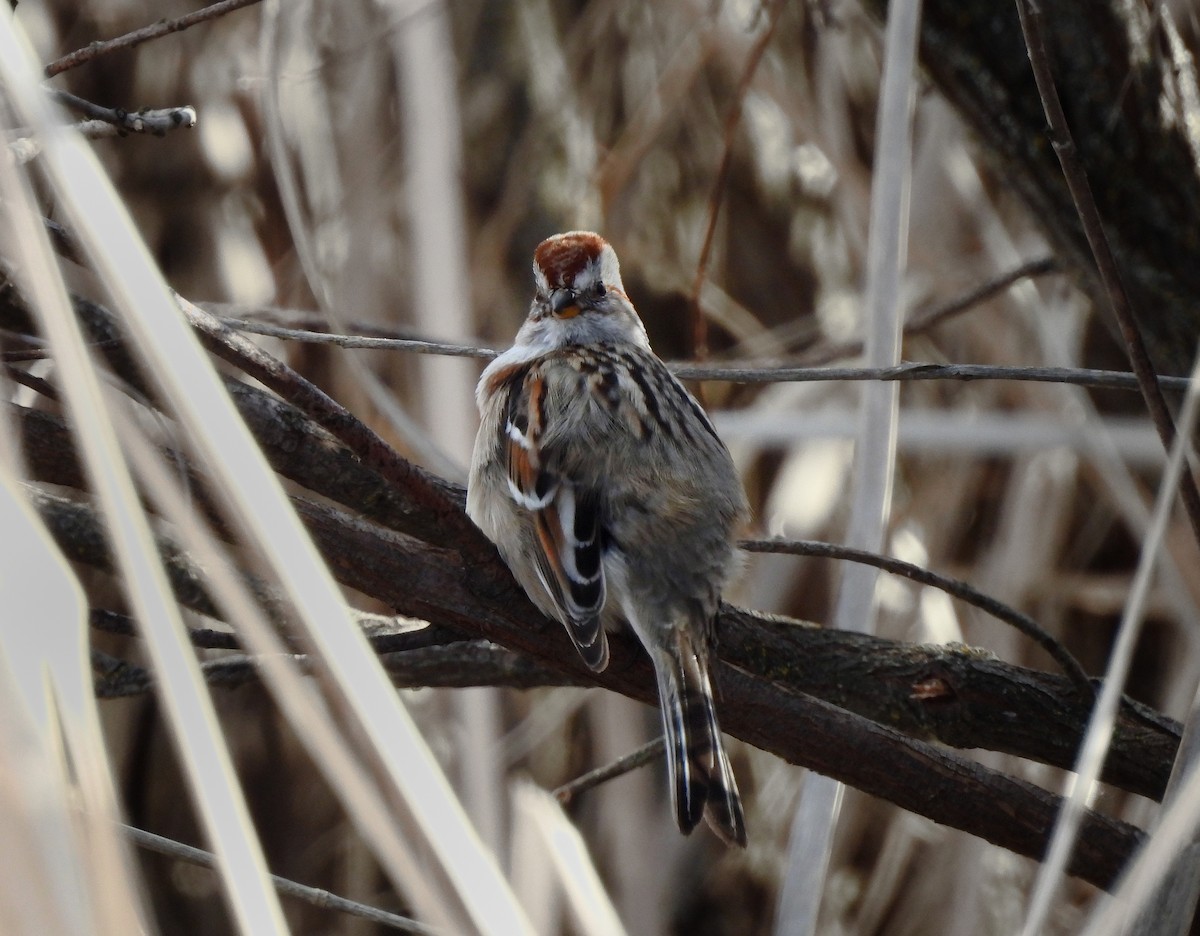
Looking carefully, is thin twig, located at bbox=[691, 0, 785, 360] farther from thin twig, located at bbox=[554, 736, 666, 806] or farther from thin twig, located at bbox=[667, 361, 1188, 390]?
thin twig, located at bbox=[554, 736, 666, 806]

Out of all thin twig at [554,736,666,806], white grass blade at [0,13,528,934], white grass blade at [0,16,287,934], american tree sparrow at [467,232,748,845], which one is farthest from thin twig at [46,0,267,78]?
thin twig at [554,736,666,806]

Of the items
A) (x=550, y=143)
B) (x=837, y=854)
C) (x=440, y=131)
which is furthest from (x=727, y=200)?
(x=837, y=854)

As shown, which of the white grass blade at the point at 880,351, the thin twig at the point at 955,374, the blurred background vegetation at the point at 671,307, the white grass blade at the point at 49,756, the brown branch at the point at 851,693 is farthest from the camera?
the blurred background vegetation at the point at 671,307

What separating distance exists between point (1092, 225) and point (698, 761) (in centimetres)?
92

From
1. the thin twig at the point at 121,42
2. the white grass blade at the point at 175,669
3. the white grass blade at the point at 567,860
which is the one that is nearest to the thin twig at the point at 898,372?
the thin twig at the point at 121,42

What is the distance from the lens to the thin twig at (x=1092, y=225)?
1.61m

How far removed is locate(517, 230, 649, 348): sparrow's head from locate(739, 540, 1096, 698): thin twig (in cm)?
102

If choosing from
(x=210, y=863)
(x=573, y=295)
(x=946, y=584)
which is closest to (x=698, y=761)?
(x=946, y=584)

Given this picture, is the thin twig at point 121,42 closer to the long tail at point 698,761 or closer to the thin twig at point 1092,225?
the thin twig at point 1092,225

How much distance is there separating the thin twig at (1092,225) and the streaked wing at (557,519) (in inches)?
32.5

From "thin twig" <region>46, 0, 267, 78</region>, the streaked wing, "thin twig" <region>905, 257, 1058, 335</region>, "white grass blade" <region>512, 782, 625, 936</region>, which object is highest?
"thin twig" <region>46, 0, 267, 78</region>

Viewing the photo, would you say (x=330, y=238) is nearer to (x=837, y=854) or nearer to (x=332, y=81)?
(x=332, y=81)

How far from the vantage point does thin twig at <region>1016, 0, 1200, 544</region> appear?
161cm

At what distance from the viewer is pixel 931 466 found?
142 inches
